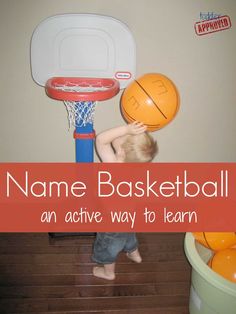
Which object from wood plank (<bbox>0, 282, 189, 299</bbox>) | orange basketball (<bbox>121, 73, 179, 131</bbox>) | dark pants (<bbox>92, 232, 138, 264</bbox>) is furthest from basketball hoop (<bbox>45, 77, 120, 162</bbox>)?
wood plank (<bbox>0, 282, 189, 299</bbox>)

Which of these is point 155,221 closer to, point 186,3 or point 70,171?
point 70,171

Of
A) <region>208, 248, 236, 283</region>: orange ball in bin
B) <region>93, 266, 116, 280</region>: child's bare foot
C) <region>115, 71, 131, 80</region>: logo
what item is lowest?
<region>93, 266, 116, 280</region>: child's bare foot

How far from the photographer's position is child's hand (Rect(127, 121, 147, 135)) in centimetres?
173

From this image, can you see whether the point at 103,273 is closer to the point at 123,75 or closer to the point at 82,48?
the point at 123,75

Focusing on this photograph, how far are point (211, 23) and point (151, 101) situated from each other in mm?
866

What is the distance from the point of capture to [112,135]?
175cm

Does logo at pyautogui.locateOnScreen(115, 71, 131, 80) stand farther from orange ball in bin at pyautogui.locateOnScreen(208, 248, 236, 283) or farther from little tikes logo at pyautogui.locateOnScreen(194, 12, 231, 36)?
orange ball in bin at pyautogui.locateOnScreen(208, 248, 236, 283)

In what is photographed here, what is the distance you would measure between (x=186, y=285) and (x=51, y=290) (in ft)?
2.50

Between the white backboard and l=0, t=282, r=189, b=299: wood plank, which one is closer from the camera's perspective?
l=0, t=282, r=189, b=299: wood plank

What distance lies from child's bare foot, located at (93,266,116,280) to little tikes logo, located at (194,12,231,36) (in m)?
1.58

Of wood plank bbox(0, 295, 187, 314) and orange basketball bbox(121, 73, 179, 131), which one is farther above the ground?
orange basketball bbox(121, 73, 179, 131)

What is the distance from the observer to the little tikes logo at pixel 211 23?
7.22 feet

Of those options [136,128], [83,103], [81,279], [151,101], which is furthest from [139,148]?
[81,279]

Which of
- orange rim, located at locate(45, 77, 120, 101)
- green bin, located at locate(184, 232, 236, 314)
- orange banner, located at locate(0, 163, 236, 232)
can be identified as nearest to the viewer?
green bin, located at locate(184, 232, 236, 314)
